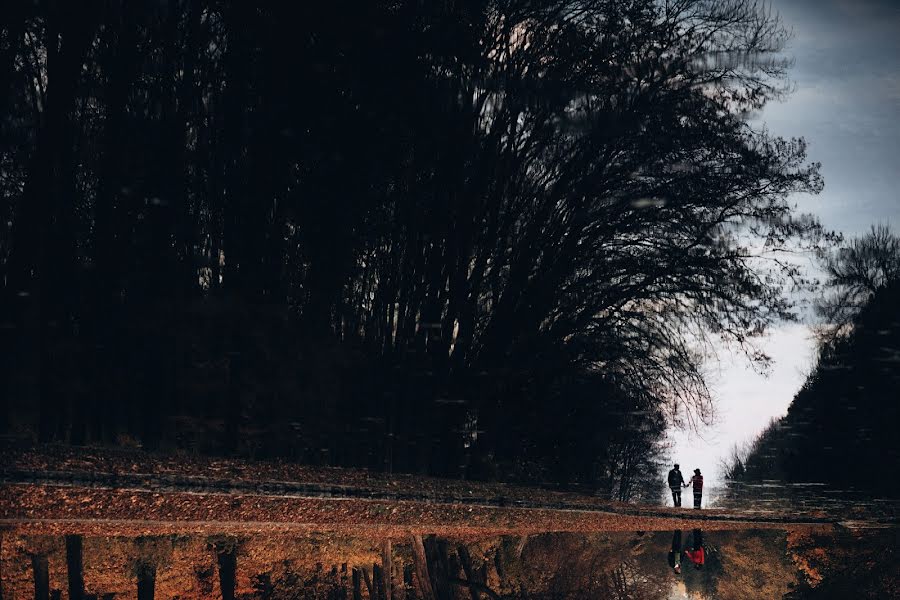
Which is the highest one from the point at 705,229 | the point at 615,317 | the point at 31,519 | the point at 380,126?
the point at 380,126

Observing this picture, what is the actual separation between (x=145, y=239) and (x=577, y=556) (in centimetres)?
2185

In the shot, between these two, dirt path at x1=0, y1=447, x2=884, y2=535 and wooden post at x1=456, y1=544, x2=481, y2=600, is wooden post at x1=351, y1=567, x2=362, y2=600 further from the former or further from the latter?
dirt path at x1=0, y1=447, x2=884, y2=535

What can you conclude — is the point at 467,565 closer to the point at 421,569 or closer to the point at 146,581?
the point at 421,569

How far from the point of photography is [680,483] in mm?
32438

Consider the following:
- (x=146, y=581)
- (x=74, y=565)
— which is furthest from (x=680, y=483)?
(x=74, y=565)

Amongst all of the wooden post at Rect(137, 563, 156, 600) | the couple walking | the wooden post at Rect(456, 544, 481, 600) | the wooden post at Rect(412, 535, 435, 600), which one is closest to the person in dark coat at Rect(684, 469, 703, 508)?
the couple walking

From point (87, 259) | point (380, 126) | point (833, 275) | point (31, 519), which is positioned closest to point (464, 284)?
point (380, 126)

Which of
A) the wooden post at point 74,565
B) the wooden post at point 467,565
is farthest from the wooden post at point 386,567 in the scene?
the wooden post at point 74,565

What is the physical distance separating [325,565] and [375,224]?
8372mm

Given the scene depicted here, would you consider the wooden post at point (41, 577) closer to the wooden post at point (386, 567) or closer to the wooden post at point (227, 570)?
the wooden post at point (227, 570)

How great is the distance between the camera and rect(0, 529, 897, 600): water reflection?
19.0m

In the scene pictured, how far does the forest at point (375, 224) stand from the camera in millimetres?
20297

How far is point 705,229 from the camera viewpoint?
2447cm

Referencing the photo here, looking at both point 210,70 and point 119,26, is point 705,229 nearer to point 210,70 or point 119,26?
point 210,70
